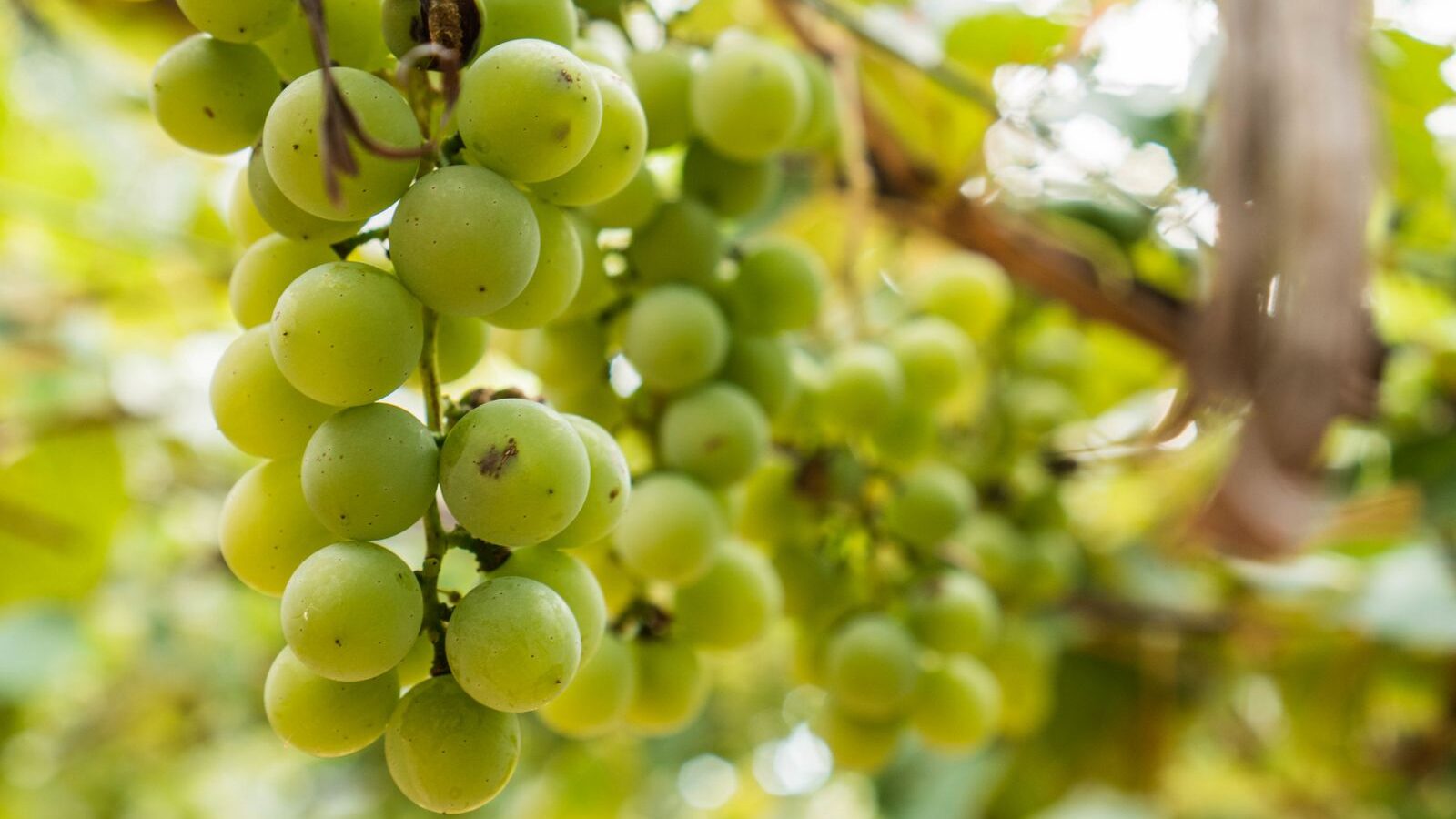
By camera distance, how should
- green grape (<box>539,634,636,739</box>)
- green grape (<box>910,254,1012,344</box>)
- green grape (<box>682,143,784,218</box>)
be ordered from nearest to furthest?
1. green grape (<box>539,634,636,739</box>)
2. green grape (<box>682,143,784,218</box>)
3. green grape (<box>910,254,1012,344</box>)

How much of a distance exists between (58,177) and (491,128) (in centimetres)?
132

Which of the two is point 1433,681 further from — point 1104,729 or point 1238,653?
point 1104,729

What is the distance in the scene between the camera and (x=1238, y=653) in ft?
4.74

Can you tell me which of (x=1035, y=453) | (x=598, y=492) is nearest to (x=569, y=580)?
(x=598, y=492)

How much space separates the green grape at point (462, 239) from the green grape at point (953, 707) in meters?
0.57

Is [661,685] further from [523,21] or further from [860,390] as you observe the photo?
[523,21]

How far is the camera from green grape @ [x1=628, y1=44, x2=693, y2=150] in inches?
26.1

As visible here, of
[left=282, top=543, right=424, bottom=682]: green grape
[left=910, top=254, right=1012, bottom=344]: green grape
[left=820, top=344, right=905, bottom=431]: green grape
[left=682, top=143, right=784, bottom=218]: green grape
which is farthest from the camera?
[left=910, top=254, right=1012, bottom=344]: green grape

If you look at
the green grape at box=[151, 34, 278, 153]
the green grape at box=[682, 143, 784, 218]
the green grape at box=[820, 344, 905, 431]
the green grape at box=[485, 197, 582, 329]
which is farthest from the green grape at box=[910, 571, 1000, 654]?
the green grape at box=[151, 34, 278, 153]

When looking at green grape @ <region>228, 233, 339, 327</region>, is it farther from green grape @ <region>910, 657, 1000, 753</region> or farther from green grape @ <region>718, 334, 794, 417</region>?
green grape @ <region>910, 657, 1000, 753</region>

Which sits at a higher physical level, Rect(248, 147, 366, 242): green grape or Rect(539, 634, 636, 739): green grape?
Rect(248, 147, 366, 242): green grape

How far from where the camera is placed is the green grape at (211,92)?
47 cm

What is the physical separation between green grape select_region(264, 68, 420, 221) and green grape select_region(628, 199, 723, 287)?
253 millimetres

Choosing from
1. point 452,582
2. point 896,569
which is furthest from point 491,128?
point 896,569
